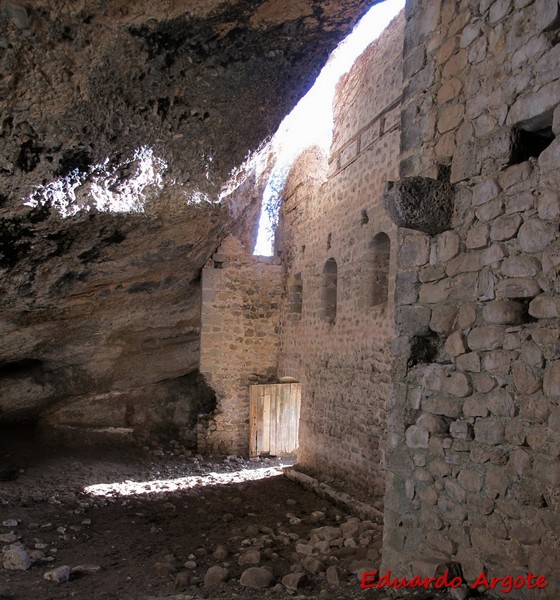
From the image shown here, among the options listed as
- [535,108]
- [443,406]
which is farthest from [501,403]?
[535,108]

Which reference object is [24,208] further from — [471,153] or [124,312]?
[471,153]

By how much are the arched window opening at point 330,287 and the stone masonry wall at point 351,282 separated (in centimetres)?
2

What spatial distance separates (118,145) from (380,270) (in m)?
4.03

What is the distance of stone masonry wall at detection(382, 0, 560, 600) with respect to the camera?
2.24 metres

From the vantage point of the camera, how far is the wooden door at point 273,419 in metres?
10.7

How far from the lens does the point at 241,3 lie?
4270mm

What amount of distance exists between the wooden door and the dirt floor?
3.95ft

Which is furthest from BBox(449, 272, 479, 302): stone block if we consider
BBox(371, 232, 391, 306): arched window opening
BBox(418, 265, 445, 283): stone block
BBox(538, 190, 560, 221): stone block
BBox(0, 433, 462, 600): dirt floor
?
BBox(371, 232, 391, 306): arched window opening

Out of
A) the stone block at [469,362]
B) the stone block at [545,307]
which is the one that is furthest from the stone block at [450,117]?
the stone block at [469,362]

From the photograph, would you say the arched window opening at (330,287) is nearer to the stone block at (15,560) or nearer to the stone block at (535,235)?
the stone block at (15,560)

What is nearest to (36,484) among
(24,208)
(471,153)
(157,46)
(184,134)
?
(24,208)

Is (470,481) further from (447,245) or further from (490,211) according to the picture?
(490,211)

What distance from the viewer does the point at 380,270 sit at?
7523mm

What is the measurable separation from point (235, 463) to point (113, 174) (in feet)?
20.9
